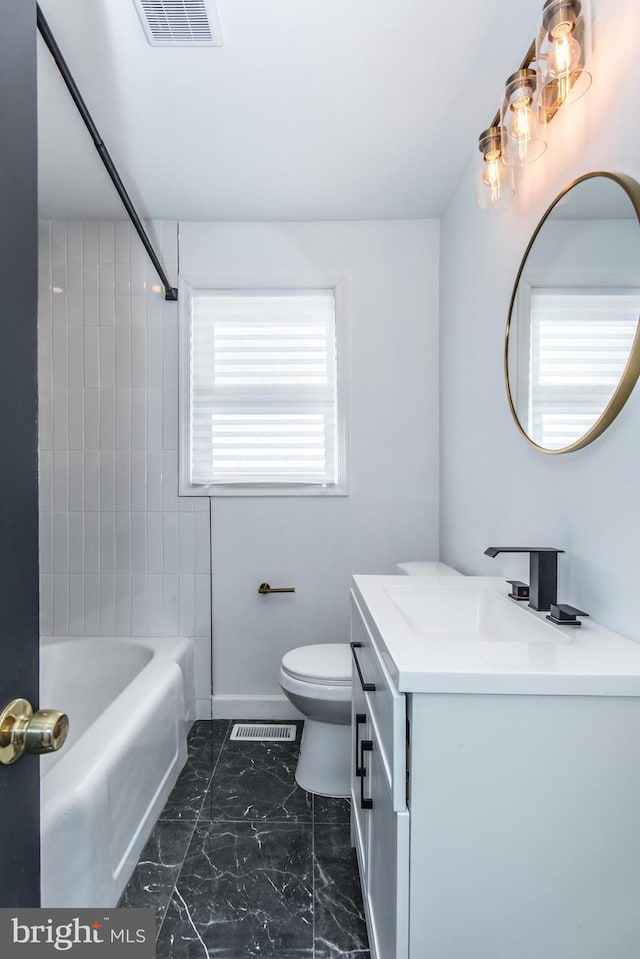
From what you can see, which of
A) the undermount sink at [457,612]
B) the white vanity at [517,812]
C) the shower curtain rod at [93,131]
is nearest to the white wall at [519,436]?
the undermount sink at [457,612]

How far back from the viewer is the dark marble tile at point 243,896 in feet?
4.46

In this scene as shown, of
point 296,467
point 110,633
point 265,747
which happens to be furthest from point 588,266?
point 110,633

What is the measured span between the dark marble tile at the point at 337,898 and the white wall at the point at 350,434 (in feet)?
2.89

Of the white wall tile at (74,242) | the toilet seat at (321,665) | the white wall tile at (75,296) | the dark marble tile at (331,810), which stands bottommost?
the dark marble tile at (331,810)

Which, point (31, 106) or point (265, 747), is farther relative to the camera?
point (265, 747)

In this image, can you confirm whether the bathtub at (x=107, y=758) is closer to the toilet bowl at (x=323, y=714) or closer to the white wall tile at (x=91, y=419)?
the toilet bowl at (x=323, y=714)

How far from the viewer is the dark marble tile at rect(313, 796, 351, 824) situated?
1.87 metres

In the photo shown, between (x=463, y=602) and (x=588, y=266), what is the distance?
824mm

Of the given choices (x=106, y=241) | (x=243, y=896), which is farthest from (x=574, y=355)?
(x=106, y=241)

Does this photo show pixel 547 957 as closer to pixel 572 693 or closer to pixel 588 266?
pixel 572 693

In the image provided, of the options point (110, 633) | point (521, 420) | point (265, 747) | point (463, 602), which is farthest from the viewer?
point (110, 633)

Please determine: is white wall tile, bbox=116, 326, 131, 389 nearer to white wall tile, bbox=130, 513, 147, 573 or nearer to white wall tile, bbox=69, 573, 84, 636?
white wall tile, bbox=130, 513, 147, 573

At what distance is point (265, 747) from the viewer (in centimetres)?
236

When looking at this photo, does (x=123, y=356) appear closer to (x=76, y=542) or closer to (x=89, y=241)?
(x=89, y=241)
